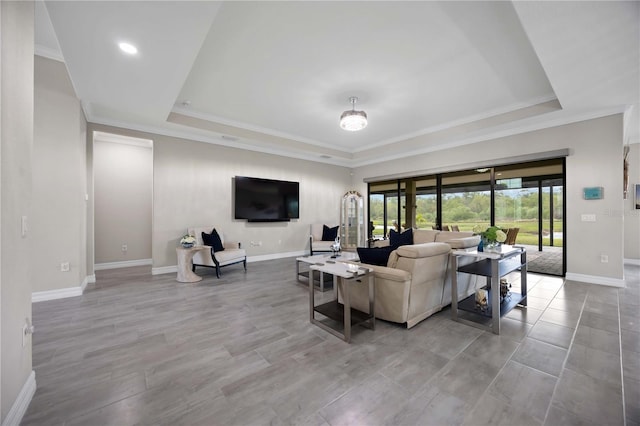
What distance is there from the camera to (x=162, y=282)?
14.9 feet

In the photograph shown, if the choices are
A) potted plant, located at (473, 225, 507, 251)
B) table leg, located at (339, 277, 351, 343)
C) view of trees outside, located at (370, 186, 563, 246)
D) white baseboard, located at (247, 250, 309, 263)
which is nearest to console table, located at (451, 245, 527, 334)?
potted plant, located at (473, 225, 507, 251)

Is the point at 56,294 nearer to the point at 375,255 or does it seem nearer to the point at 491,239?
the point at 375,255

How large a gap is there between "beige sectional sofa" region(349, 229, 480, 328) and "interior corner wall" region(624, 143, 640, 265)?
19.2 ft

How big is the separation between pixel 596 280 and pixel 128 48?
7.44m

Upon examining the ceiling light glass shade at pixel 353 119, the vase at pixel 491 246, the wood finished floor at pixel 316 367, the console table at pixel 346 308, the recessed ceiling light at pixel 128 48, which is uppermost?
the recessed ceiling light at pixel 128 48

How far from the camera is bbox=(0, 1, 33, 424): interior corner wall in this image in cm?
137

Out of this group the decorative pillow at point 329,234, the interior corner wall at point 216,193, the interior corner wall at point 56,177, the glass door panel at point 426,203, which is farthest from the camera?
the decorative pillow at point 329,234

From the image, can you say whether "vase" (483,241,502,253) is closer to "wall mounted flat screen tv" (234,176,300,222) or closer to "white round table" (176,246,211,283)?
"white round table" (176,246,211,283)

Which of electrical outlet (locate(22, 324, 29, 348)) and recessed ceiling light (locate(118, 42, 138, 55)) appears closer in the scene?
electrical outlet (locate(22, 324, 29, 348))

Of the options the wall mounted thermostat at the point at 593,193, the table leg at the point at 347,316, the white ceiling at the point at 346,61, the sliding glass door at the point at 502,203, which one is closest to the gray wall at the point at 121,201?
the white ceiling at the point at 346,61

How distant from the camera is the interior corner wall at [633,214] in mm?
5734

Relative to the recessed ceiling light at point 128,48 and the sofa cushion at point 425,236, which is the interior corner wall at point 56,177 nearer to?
Result: the recessed ceiling light at point 128,48

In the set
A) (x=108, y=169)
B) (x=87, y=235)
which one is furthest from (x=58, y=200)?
(x=108, y=169)

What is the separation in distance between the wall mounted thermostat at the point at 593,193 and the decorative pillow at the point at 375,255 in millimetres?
4062
